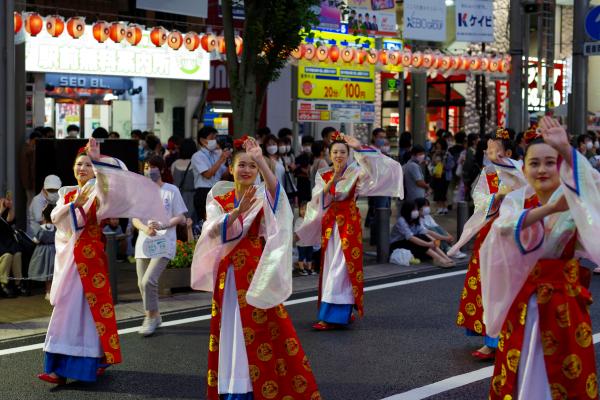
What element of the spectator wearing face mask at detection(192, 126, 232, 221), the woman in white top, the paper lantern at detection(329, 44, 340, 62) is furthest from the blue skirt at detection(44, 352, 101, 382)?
the paper lantern at detection(329, 44, 340, 62)

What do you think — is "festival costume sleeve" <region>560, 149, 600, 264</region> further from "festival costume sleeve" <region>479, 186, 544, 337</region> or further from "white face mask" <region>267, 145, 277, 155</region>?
"white face mask" <region>267, 145, 277, 155</region>

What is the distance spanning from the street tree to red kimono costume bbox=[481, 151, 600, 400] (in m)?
6.94

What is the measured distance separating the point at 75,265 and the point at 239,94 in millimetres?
5531

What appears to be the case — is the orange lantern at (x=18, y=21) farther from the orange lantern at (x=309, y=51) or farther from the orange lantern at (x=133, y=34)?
the orange lantern at (x=309, y=51)

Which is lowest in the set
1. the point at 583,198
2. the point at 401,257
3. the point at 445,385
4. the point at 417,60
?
the point at 445,385

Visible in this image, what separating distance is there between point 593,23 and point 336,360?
42.0ft

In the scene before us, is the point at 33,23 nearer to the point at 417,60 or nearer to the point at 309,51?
the point at 309,51

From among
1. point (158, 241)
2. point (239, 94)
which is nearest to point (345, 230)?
point (158, 241)

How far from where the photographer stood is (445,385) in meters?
6.34

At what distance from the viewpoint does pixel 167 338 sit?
776 cm

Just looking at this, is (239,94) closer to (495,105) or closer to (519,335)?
(519,335)

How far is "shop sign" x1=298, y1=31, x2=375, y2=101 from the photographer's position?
1544cm

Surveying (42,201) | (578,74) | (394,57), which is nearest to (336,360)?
(42,201)

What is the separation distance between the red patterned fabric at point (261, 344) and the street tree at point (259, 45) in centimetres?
596
